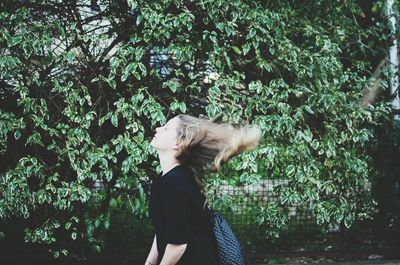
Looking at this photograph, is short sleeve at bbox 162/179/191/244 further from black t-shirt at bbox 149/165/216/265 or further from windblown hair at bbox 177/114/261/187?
windblown hair at bbox 177/114/261/187

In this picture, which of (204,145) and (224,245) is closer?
(224,245)

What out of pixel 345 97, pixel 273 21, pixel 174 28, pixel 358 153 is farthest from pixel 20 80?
pixel 358 153

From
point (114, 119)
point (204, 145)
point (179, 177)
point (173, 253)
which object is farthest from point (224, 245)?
point (114, 119)

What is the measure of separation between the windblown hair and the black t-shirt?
84 mm

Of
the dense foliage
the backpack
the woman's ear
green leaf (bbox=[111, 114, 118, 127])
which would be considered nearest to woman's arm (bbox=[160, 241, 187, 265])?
the backpack

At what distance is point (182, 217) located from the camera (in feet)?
9.01

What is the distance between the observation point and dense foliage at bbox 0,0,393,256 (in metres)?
4.62

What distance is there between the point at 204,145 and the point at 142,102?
5.89 ft

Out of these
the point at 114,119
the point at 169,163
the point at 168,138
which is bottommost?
the point at 169,163

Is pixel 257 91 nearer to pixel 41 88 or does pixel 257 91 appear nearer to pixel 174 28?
pixel 174 28

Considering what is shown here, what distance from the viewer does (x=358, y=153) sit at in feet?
18.9

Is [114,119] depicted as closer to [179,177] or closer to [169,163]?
[169,163]

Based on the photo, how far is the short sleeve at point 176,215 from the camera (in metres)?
2.74

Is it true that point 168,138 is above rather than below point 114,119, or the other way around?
below
